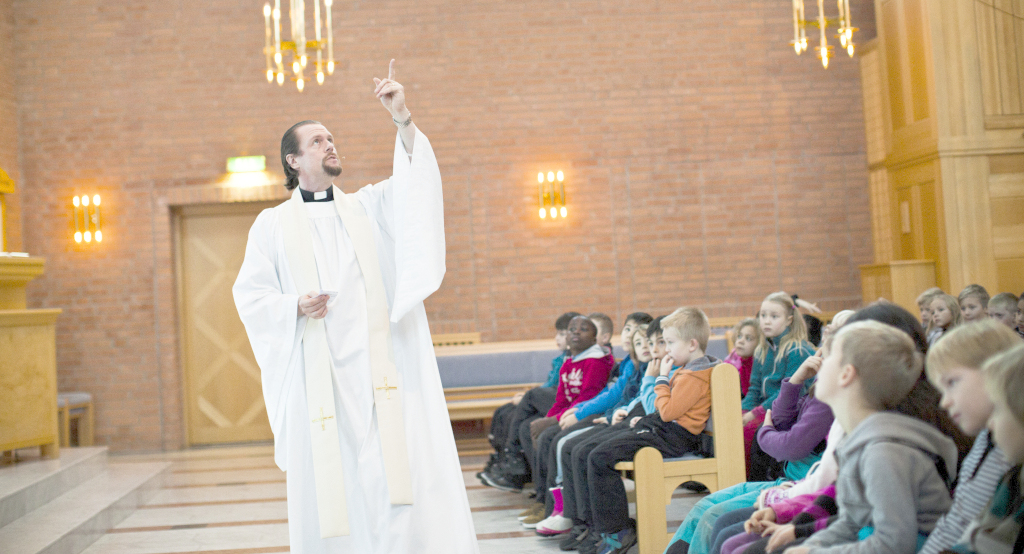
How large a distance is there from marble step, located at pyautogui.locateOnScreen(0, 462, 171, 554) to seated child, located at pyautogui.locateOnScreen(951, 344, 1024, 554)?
12.5 feet

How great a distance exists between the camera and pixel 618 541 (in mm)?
3646

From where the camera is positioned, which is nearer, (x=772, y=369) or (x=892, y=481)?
(x=892, y=481)

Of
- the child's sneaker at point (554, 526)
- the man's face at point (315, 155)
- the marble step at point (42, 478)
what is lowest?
the child's sneaker at point (554, 526)

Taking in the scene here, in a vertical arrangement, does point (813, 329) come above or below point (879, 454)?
above

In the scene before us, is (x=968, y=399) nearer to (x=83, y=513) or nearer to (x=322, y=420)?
(x=322, y=420)

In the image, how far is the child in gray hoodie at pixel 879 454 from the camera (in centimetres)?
175

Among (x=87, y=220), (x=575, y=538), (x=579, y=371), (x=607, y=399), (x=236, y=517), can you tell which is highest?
(x=87, y=220)

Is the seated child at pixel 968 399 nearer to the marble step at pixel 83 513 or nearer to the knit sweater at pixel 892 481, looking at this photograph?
the knit sweater at pixel 892 481

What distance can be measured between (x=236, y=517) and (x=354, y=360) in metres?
2.92

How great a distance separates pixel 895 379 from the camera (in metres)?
1.89

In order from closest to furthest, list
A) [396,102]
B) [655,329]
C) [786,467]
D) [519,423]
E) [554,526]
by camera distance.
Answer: [396,102] → [786,467] → [655,329] → [554,526] → [519,423]

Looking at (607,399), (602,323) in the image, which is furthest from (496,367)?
(607,399)

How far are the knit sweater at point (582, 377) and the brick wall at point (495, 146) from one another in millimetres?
3473

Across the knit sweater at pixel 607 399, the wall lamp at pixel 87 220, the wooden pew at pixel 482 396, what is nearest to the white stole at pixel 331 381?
the knit sweater at pixel 607 399
